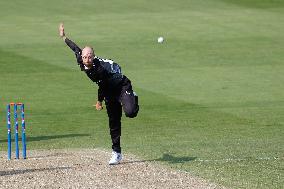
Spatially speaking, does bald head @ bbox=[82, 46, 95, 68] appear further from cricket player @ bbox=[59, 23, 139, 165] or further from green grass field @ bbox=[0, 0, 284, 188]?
green grass field @ bbox=[0, 0, 284, 188]

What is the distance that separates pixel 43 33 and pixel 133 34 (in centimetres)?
382

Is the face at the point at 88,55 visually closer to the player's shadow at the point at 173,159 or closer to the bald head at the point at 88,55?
the bald head at the point at 88,55

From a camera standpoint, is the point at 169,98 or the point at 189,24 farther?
the point at 189,24

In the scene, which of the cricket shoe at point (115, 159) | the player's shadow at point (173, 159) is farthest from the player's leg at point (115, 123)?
the player's shadow at point (173, 159)

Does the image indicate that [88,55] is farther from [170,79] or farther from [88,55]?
[170,79]

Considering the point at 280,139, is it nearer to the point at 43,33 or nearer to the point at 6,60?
the point at 6,60

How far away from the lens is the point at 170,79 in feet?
103

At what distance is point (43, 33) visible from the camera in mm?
40688

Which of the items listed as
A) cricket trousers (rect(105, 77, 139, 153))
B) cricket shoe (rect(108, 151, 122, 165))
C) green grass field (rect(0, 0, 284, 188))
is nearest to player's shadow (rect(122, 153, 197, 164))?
green grass field (rect(0, 0, 284, 188))

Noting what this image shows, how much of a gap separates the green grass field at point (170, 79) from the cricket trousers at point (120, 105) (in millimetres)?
1105

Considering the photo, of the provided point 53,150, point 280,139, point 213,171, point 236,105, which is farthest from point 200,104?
point 213,171

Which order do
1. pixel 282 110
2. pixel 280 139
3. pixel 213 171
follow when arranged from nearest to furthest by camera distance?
pixel 213 171 → pixel 280 139 → pixel 282 110

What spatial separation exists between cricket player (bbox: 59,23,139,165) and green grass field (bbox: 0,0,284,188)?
3.80 feet

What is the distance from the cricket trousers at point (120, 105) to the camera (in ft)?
54.7
